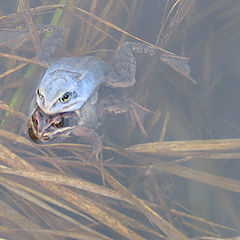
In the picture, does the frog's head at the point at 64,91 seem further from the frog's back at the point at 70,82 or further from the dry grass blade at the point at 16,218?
the dry grass blade at the point at 16,218

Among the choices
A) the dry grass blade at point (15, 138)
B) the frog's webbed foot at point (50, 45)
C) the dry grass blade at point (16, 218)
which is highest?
the frog's webbed foot at point (50, 45)

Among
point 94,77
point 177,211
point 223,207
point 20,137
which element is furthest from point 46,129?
point 223,207

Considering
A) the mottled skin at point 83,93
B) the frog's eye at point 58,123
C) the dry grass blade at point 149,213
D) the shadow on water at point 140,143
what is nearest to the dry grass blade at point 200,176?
the shadow on water at point 140,143

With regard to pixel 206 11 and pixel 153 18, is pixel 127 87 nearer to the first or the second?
pixel 153 18

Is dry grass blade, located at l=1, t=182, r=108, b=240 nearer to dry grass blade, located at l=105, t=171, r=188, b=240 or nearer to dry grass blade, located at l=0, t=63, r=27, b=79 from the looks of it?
dry grass blade, located at l=105, t=171, r=188, b=240

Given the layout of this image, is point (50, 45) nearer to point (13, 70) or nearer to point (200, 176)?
point (13, 70)

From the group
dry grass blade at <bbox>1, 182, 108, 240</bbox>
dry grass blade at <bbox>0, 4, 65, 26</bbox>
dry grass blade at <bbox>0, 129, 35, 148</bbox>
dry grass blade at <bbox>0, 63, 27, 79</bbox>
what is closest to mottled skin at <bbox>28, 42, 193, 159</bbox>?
dry grass blade at <bbox>0, 129, 35, 148</bbox>
